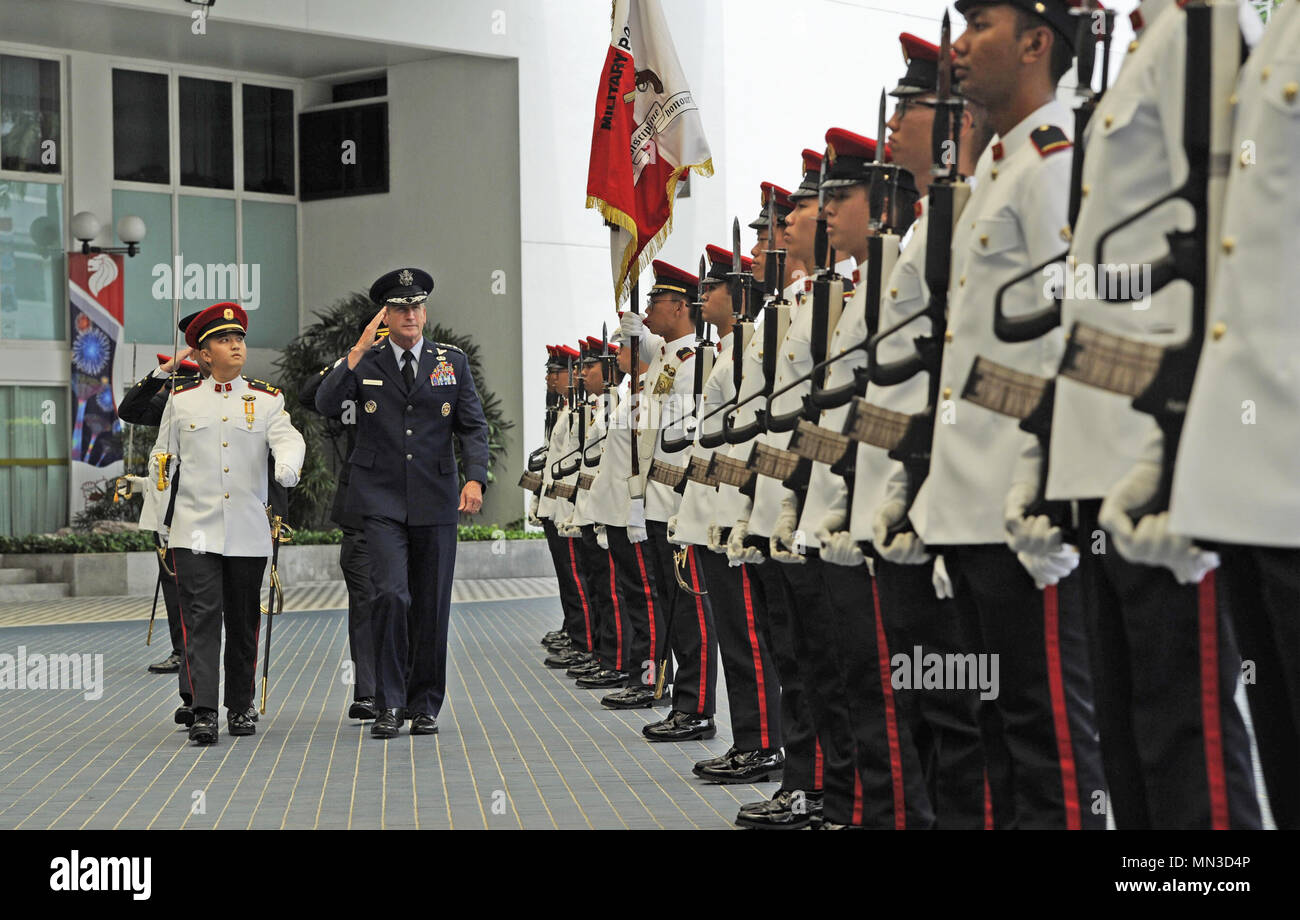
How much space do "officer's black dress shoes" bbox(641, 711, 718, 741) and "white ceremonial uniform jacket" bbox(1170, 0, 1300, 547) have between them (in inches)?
184

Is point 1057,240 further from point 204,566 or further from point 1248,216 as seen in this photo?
point 204,566

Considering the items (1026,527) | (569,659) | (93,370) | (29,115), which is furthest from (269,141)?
(1026,527)

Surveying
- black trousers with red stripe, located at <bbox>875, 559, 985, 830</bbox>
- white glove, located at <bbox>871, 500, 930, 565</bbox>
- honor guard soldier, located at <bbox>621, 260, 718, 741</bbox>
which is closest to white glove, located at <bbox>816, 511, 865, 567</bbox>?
black trousers with red stripe, located at <bbox>875, 559, 985, 830</bbox>

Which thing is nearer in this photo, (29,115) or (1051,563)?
(1051,563)

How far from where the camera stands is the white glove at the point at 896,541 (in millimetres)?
3479

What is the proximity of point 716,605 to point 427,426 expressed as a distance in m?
2.20

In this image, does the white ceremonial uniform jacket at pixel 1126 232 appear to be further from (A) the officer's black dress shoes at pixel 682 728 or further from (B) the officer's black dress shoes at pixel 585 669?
(B) the officer's black dress shoes at pixel 585 669

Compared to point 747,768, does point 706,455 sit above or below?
above

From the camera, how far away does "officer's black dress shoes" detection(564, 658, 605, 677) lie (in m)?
9.27

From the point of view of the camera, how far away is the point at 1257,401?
2.24 metres

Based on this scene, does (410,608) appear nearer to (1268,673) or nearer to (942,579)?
(942,579)

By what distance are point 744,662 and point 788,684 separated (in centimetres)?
63

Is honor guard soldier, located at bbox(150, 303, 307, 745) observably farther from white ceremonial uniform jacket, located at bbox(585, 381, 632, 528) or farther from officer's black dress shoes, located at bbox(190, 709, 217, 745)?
white ceremonial uniform jacket, located at bbox(585, 381, 632, 528)

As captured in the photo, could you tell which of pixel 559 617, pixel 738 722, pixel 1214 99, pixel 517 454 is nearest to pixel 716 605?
pixel 738 722
